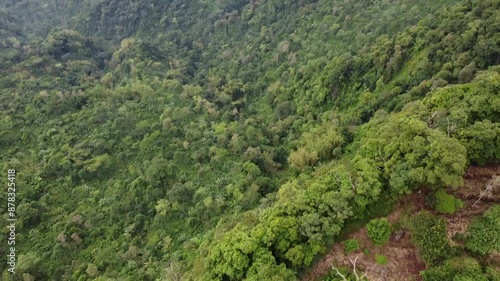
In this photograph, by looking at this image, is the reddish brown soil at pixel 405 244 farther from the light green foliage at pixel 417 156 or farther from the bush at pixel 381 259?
the light green foliage at pixel 417 156

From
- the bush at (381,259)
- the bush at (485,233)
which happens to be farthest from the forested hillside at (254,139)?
the bush at (381,259)

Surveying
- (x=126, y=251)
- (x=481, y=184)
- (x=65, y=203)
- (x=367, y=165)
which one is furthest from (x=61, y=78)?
(x=481, y=184)

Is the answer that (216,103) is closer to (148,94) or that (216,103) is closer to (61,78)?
(148,94)

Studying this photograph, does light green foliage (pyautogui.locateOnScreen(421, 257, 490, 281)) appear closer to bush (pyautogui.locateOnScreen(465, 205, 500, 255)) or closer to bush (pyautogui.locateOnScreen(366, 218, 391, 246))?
bush (pyautogui.locateOnScreen(465, 205, 500, 255))

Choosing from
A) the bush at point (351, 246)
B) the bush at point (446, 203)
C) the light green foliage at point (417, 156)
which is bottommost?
the bush at point (351, 246)

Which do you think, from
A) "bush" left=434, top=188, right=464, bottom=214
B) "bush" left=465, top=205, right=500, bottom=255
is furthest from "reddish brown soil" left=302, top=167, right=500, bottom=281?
"bush" left=465, top=205, right=500, bottom=255

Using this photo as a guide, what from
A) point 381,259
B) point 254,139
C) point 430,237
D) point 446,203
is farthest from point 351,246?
point 254,139

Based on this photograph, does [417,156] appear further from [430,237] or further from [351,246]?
[351,246]
